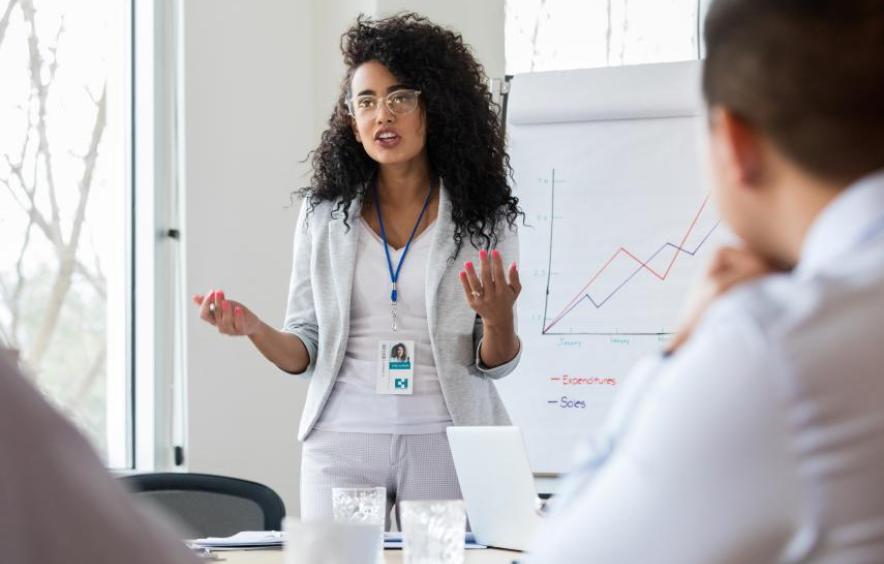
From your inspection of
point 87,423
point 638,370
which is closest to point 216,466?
point 87,423

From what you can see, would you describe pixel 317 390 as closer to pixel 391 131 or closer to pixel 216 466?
pixel 391 131

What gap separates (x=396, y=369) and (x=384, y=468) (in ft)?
0.72

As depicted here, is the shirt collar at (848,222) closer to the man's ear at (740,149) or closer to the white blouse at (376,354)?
the man's ear at (740,149)

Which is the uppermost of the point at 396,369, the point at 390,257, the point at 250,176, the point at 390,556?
the point at 250,176

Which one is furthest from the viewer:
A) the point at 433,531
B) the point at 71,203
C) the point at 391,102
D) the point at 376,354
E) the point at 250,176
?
the point at 250,176

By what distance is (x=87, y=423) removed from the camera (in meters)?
4.10

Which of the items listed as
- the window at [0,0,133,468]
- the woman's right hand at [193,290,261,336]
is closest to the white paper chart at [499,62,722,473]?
the woman's right hand at [193,290,261,336]

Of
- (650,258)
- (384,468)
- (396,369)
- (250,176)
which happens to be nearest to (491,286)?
(396,369)

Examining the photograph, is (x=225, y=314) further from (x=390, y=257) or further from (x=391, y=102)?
(x=391, y=102)

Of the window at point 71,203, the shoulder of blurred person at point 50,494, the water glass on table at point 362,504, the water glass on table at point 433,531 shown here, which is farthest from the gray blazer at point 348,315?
the shoulder of blurred person at point 50,494

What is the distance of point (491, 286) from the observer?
261 cm

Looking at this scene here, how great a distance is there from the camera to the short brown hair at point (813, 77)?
79cm

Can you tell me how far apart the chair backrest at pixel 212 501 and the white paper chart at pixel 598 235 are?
3.90 ft

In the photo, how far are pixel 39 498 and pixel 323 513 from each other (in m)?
2.10
